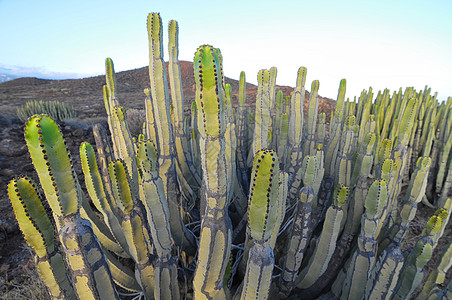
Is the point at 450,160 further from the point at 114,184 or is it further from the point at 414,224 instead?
the point at 114,184

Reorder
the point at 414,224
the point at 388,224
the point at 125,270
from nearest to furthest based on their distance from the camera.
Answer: the point at 125,270, the point at 388,224, the point at 414,224

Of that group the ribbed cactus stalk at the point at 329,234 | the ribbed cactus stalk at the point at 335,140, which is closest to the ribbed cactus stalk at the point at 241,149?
the ribbed cactus stalk at the point at 329,234

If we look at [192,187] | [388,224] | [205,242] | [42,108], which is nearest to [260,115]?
[192,187]

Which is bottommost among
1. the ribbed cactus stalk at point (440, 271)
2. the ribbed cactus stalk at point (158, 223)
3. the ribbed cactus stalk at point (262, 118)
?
the ribbed cactus stalk at point (440, 271)

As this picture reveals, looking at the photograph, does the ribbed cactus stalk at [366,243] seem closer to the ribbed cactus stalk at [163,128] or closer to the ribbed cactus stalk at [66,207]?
the ribbed cactus stalk at [163,128]

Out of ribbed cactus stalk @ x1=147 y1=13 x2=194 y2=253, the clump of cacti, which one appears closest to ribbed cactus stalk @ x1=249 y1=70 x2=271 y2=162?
ribbed cactus stalk @ x1=147 y1=13 x2=194 y2=253

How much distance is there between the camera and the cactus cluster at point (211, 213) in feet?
4.33

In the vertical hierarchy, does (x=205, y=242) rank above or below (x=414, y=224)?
above

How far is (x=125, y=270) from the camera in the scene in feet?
7.81

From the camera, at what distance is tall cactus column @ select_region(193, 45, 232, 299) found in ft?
4.23

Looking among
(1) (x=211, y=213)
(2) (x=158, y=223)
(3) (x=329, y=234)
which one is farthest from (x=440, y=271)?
(2) (x=158, y=223)

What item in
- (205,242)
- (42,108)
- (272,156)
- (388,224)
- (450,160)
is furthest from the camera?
(42,108)

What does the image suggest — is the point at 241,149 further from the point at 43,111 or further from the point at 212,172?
the point at 43,111

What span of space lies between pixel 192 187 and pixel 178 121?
3.03 ft
